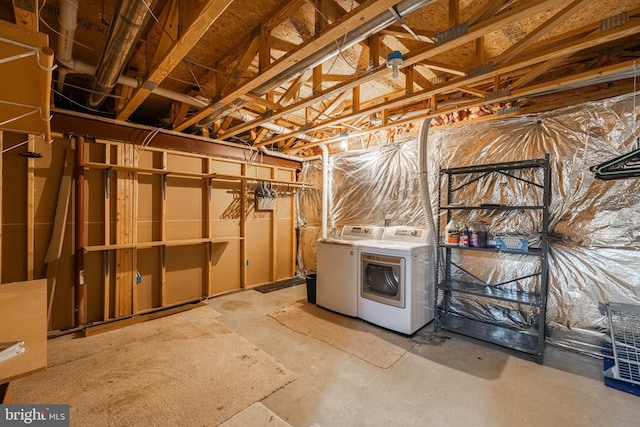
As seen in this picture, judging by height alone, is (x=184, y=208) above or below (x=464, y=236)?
above

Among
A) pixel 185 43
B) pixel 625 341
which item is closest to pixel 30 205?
pixel 185 43

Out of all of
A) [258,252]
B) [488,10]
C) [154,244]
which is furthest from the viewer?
[258,252]

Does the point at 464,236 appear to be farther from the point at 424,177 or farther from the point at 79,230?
the point at 79,230

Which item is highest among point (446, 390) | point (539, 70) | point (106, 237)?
point (539, 70)

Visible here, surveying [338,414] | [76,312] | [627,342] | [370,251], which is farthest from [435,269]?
[76,312]

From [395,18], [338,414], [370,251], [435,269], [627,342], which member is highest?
[395,18]

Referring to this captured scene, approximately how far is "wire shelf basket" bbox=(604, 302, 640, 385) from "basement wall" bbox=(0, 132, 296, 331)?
4.13m

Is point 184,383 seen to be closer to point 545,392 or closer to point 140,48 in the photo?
point 545,392

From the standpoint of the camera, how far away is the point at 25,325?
1.26 metres

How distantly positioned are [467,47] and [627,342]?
2925 mm

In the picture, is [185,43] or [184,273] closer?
→ [185,43]

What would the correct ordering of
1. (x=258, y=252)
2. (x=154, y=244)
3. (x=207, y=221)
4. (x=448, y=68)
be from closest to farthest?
(x=448, y=68), (x=154, y=244), (x=207, y=221), (x=258, y=252)

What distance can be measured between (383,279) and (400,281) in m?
0.35

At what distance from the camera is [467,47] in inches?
94.8
